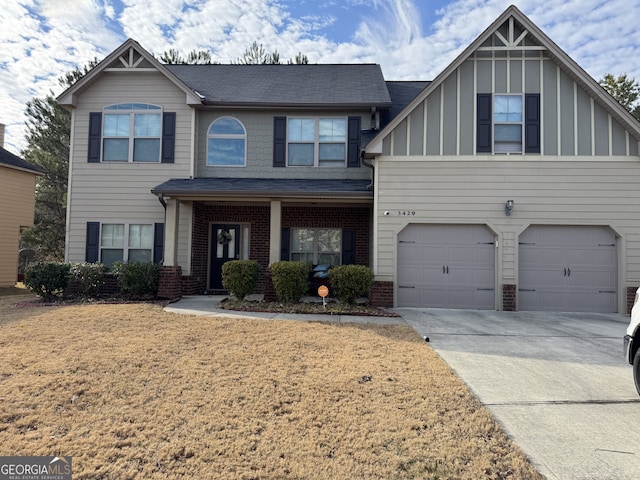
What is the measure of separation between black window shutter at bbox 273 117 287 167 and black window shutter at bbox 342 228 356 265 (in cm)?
286

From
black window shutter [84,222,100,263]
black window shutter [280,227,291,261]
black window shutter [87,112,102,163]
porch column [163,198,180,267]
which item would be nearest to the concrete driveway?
black window shutter [280,227,291,261]

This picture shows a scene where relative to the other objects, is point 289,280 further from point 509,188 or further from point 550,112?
point 550,112

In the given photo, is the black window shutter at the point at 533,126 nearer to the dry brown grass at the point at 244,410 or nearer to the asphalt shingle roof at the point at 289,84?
the asphalt shingle roof at the point at 289,84

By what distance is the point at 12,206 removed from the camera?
14266 millimetres

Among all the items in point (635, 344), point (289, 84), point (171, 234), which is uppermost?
point (289, 84)

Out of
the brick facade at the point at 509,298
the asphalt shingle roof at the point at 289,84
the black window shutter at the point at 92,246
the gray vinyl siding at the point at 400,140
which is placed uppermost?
the asphalt shingle roof at the point at 289,84

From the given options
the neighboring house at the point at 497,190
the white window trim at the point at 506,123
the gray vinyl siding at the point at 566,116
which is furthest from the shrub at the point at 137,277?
the gray vinyl siding at the point at 566,116

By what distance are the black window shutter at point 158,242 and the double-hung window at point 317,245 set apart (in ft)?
12.6

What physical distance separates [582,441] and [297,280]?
6.59 m

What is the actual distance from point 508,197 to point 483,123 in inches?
77.5

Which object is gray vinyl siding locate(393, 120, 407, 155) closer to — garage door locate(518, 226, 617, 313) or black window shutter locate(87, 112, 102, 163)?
garage door locate(518, 226, 617, 313)

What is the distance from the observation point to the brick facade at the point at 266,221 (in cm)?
1132

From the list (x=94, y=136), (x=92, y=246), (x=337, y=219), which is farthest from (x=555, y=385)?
(x=94, y=136)

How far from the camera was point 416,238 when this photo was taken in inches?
365
